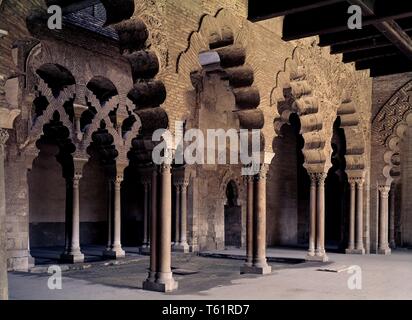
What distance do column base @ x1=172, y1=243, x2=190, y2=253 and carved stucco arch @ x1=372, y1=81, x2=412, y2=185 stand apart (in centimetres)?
631

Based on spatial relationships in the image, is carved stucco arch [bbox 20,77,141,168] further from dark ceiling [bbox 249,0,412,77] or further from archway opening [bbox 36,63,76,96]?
dark ceiling [bbox 249,0,412,77]

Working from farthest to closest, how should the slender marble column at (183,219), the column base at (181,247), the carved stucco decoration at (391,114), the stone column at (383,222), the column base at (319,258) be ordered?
the slender marble column at (183,219)
the column base at (181,247)
the stone column at (383,222)
the carved stucco decoration at (391,114)
the column base at (319,258)

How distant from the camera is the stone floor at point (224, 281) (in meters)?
7.70

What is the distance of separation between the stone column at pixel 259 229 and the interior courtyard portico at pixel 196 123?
28 millimetres

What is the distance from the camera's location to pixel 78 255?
40.7 feet

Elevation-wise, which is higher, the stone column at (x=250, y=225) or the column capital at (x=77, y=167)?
the column capital at (x=77, y=167)

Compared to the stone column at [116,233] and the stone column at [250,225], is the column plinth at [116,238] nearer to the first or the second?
the stone column at [116,233]

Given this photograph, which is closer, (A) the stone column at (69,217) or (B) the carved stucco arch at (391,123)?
(A) the stone column at (69,217)

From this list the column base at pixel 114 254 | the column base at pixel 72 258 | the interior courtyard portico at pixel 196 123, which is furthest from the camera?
the column base at pixel 114 254

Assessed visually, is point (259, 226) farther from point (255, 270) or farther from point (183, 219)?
point (183, 219)

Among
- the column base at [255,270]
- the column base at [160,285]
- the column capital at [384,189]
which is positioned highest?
the column capital at [384,189]

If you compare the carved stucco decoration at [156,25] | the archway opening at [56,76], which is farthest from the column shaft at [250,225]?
the archway opening at [56,76]

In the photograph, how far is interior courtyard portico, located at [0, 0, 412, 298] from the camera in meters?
7.75

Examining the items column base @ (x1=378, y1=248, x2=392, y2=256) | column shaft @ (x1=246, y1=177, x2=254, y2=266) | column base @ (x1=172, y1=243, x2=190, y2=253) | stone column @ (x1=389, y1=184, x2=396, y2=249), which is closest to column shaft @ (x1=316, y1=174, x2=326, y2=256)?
column shaft @ (x1=246, y1=177, x2=254, y2=266)
